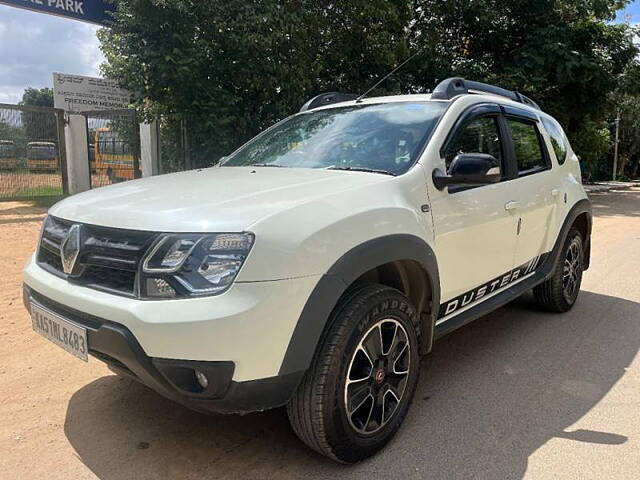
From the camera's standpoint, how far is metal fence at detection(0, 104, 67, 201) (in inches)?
452

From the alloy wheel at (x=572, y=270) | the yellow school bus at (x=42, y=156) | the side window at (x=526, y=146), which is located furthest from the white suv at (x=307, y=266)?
the yellow school bus at (x=42, y=156)

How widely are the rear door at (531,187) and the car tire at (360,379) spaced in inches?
61.9

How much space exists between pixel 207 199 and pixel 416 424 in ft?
5.41

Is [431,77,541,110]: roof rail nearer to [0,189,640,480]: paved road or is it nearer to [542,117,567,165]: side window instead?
[542,117,567,165]: side window

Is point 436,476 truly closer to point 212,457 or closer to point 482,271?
point 212,457

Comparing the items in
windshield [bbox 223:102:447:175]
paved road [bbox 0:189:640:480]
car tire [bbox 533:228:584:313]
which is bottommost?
paved road [bbox 0:189:640:480]

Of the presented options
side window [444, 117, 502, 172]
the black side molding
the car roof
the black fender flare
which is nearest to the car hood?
side window [444, 117, 502, 172]

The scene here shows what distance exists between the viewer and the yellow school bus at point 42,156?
38.9 ft

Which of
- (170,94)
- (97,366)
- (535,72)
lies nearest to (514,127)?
(97,366)

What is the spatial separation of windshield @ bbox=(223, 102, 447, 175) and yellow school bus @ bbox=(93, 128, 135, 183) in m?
8.64

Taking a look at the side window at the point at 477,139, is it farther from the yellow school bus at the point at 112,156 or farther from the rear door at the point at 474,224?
the yellow school bus at the point at 112,156

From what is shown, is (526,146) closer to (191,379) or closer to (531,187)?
(531,187)

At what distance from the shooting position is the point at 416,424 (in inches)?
115

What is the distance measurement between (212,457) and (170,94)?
7.59m
